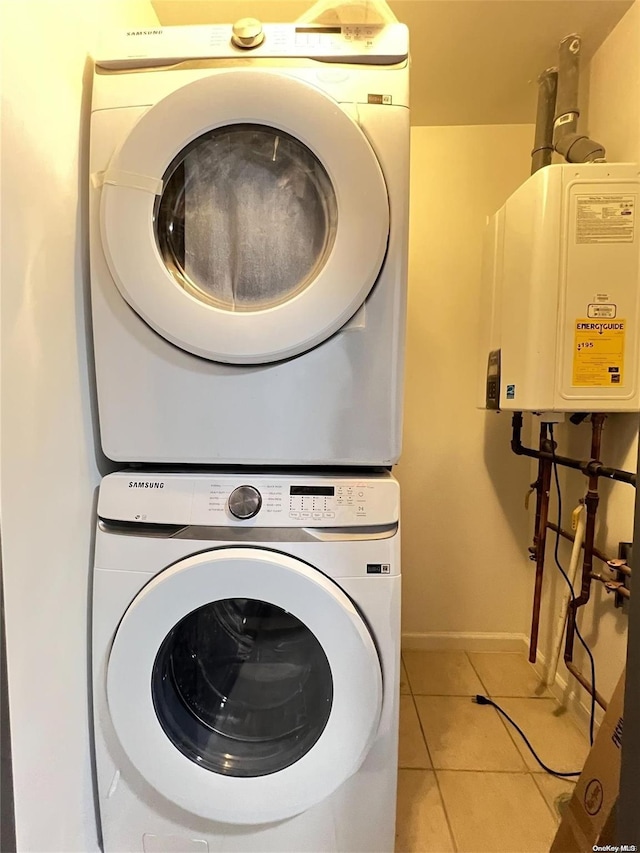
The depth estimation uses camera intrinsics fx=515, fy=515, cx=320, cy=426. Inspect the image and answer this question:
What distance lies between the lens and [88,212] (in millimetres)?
1031

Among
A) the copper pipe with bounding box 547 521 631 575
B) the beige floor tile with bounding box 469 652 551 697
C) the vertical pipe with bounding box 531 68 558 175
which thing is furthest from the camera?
the beige floor tile with bounding box 469 652 551 697

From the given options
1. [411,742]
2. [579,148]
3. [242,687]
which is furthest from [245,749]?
[579,148]

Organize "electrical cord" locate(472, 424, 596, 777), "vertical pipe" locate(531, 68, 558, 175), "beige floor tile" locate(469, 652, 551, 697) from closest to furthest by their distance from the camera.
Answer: "electrical cord" locate(472, 424, 596, 777) < "vertical pipe" locate(531, 68, 558, 175) < "beige floor tile" locate(469, 652, 551, 697)

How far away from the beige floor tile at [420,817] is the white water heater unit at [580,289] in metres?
1.01

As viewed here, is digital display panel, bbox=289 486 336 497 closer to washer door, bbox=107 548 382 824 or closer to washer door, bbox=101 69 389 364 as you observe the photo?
washer door, bbox=107 548 382 824

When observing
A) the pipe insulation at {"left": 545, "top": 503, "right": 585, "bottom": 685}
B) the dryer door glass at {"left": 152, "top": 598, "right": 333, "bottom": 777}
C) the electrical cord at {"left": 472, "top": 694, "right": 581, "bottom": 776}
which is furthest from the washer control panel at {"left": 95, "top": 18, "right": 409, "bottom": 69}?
the electrical cord at {"left": 472, "top": 694, "right": 581, "bottom": 776}

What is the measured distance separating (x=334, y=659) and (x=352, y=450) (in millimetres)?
383

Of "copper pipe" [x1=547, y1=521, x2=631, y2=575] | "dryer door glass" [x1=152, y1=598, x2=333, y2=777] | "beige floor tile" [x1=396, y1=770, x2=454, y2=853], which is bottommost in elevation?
"beige floor tile" [x1=396, y1=770, x2=454, y2=853]

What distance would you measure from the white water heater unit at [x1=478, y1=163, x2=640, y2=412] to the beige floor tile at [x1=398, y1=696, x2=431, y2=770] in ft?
3.23

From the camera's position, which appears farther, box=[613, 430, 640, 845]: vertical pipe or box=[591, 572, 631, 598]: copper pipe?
box=[591, 572, 631, 598]: copper pipe

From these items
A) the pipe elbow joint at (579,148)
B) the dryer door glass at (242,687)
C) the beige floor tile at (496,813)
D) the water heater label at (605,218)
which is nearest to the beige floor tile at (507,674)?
the beige floor tile at (496,813)

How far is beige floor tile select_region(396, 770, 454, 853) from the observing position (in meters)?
1.15

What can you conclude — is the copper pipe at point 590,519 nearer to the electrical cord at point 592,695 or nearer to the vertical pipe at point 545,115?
the electrical cord at point 592,695

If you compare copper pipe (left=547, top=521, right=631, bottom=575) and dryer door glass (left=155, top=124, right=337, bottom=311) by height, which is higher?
dryer door glass (left=155, top=124, right=337, bottom=311)
